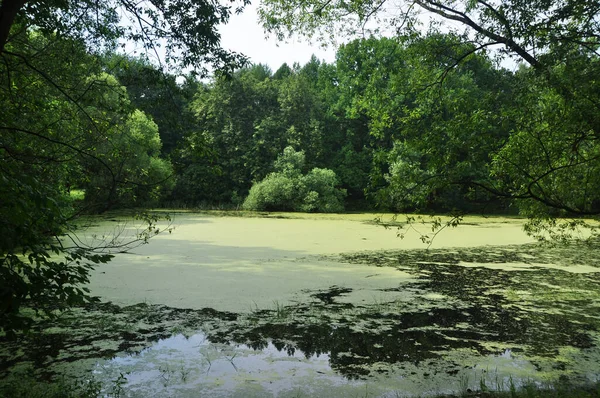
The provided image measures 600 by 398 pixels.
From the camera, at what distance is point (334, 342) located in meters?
4.18

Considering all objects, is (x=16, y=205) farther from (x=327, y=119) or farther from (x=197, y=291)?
(x=327, y=119)

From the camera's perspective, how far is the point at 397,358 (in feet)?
12.4

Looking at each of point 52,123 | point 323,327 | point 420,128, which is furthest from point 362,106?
point 52,123

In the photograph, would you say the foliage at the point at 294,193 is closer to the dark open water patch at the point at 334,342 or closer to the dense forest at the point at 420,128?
the dense forest at the point at 420,128

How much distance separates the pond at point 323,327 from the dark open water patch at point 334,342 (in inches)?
0.6

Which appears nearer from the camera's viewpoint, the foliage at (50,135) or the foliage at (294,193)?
the foliage at (50,135)

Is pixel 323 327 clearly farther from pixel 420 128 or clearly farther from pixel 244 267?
pixel 244 267

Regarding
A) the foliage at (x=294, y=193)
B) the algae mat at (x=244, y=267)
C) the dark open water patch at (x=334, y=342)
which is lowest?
the dark open water patch at (x=334, y=342)

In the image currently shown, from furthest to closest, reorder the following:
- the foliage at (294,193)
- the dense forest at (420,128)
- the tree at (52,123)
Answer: the foliage at (294,193), the dense forest at (420,128), the tree at (52,123)

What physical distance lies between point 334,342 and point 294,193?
19.0m

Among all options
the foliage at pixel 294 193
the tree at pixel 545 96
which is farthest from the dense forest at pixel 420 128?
the foliage at pixel 294 193

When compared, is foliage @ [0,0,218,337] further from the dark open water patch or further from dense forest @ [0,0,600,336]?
the dark open water patch

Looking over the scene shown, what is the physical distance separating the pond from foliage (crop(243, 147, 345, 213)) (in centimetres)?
1416

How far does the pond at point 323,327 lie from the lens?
11.2 feet
